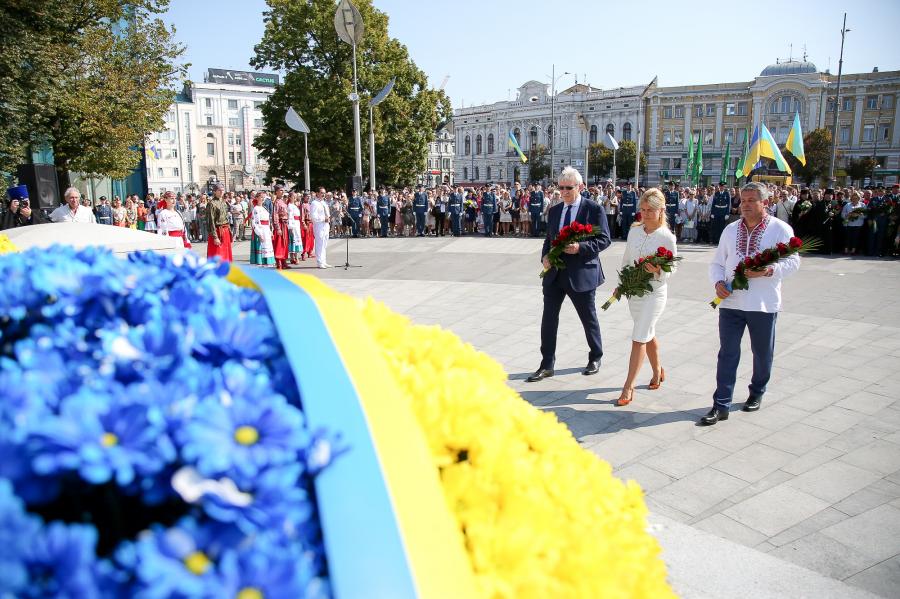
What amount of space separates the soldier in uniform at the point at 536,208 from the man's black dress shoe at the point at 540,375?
617 inches

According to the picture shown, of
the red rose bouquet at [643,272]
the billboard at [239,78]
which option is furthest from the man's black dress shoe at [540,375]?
the billboard at [239,78]

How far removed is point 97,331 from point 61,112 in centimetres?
2338

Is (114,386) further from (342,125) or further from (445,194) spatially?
(342,125)

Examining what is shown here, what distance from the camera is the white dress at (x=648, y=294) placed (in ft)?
18.7

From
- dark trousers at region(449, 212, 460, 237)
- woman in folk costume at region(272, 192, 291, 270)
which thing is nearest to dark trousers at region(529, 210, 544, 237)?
dark trousers at region(449, 212, 460, 237)

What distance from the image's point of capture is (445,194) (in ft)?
76.6

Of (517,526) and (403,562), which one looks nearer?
(403,562)

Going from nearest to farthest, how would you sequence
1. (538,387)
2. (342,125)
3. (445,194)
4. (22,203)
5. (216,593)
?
(216,593)
(538,387)
(22,203)
(445,194)
(342,125)

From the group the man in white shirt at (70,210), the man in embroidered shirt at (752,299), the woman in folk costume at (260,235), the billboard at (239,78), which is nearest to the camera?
the man in embroidered shirt at (752,299)

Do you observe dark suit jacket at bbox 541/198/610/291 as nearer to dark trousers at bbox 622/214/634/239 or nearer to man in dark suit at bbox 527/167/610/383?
man in dark suit at bbox 527/167/610/383

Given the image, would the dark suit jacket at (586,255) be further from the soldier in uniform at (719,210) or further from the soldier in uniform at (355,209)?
the soldier in uniform at (355,209)

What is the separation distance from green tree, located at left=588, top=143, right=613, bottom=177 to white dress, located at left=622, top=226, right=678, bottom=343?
88.5 m

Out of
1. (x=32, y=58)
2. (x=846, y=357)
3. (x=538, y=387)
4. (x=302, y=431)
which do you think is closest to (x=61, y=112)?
(x=32, y=58)

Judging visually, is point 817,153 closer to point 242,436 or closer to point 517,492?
point 517,492
